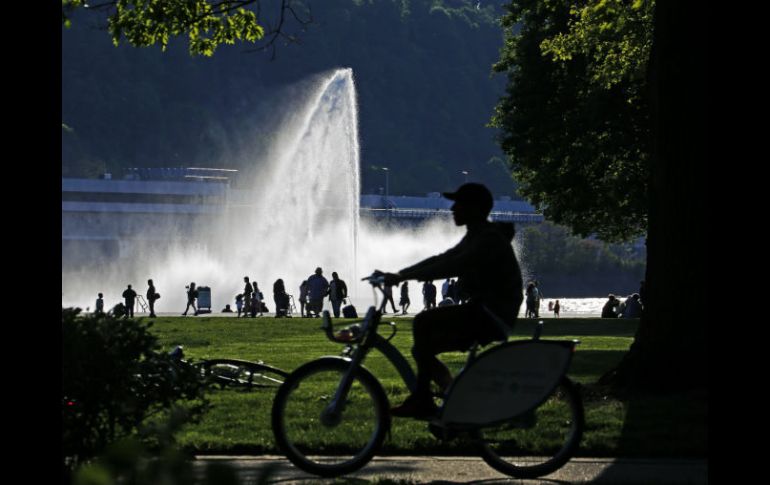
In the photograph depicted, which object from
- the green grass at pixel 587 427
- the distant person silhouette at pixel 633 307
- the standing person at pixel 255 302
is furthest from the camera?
the standing person at pixel 255 302

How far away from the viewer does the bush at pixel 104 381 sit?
555 cm

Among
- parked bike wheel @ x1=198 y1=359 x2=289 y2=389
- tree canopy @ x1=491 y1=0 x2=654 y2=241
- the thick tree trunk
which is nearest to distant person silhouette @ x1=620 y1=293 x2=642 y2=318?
tree canopy @ x1=491 y1=0 x2=654 y2=241

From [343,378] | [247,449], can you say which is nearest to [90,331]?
[343,378]

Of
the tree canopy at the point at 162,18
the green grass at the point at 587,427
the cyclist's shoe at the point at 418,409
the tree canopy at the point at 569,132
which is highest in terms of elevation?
the tree canopy at the point at 569,132

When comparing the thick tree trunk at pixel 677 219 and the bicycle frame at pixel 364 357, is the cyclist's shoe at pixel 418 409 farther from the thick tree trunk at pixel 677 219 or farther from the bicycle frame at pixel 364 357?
the thick tree trunk at pixel 677 219

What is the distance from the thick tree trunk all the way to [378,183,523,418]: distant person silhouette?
155 inches

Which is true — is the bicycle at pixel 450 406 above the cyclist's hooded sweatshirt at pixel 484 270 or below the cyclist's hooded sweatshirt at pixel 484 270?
below

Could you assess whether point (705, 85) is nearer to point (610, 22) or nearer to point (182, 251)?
point (610, 22)

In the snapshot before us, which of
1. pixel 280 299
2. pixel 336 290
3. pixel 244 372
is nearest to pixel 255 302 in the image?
pixel 280 299

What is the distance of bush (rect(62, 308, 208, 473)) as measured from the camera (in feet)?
18.2

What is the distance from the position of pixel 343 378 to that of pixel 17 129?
11.8ft

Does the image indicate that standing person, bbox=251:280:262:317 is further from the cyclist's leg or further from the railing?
the railing

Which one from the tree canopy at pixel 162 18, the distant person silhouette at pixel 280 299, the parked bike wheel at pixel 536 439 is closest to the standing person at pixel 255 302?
the distant person silhouette at pixel 280 299

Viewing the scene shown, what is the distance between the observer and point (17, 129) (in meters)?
2.99
